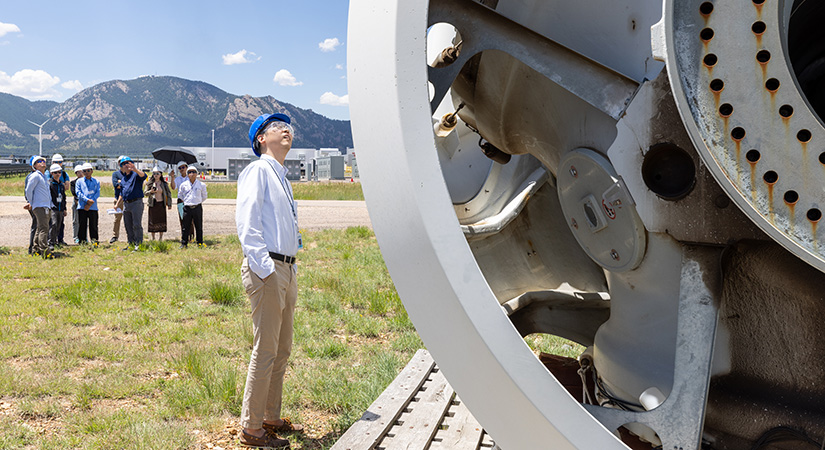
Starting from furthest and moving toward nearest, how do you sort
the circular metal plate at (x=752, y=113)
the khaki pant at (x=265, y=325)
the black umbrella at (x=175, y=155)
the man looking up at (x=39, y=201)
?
the black umbrella at (x=175, y=155), the man looking up at (x=39, y=201), the khaki pant at (x=265, y=325), the circular metal plate at (x=752, y=113)

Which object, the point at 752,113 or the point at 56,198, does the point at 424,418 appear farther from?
the point at 56,198

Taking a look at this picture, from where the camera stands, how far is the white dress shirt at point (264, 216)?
287 centimetres

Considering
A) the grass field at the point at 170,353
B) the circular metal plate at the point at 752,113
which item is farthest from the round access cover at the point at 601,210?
the grass field at the point at 170,353

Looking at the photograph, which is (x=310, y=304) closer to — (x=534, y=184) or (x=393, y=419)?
(x=393, y=419)

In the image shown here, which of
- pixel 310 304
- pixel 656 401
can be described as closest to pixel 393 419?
pixel 656 401

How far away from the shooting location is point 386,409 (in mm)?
3227

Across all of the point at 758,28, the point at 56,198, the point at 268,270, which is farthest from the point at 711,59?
the point at 56,198

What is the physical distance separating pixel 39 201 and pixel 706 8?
978 cm

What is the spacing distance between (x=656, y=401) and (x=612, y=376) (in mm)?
260

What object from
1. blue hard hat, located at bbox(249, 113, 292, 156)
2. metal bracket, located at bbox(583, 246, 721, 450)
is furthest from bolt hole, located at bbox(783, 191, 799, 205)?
blue hard hat, located at bbox(249, 113, 292, 156)

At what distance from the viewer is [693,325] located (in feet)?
4.87

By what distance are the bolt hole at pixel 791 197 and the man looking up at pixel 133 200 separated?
9924 mm

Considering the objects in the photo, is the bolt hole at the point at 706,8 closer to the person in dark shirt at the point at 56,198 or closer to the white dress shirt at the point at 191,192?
the white dress shirt at the point at 191,192

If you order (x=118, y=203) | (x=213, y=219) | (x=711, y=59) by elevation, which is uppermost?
(x=711, y=59)
